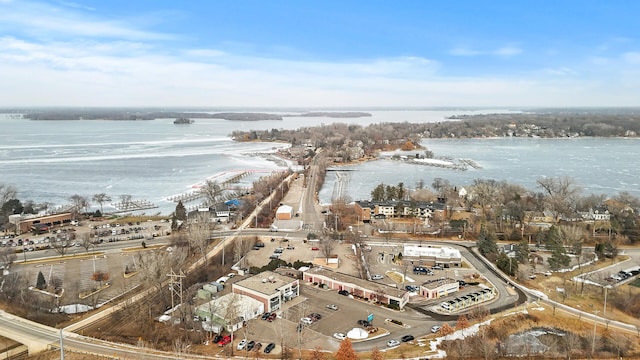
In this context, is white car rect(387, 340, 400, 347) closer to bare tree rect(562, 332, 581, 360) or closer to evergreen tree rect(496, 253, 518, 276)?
bare tree rect(562, 332, 581, 360)

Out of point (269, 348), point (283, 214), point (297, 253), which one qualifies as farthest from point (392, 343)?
point (283, 214)

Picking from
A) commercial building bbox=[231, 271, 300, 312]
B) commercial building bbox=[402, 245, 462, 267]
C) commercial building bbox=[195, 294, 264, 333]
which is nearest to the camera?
commercial building bbox=[195, 294, 264, 333]

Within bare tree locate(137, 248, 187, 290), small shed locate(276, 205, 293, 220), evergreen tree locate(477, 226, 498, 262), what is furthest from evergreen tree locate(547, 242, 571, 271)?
bare tree locate(137, 248, 187, 290)

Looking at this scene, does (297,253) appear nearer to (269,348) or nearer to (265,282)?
(265,282)

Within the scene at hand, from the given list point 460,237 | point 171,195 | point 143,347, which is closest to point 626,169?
point 460,237

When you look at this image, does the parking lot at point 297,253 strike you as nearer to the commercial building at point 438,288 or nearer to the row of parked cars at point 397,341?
the commercial building at point 438,288

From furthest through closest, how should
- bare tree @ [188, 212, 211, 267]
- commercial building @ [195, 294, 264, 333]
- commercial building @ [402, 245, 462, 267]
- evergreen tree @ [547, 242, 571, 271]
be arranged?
bare tree @ [188, 212, 211, 267] < commercial building @ [402, 245, 462, 267] < evergreen tree @ [547, 242, 571, 271] < commercial building @ [195, 294, 264, 333]
